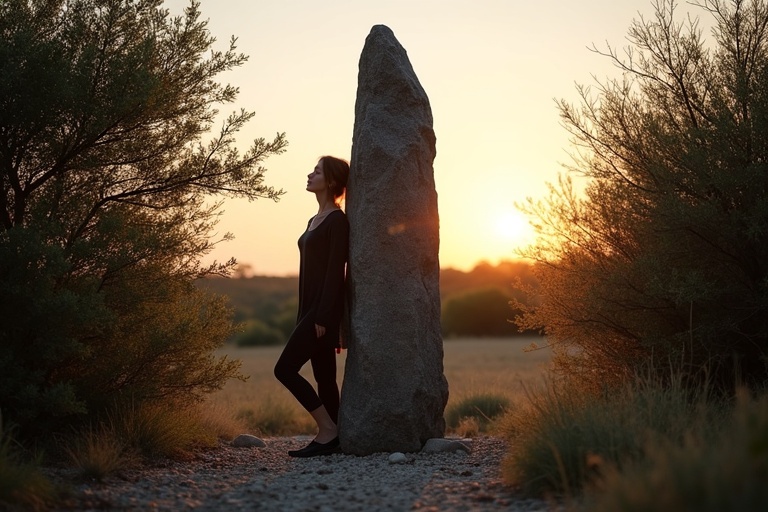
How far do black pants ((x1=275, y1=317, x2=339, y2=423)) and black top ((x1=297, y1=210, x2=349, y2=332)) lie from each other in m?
0.14

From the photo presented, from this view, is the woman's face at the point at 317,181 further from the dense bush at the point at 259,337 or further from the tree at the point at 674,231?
the dense bush at the point at 259,337

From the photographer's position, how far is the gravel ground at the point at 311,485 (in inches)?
222

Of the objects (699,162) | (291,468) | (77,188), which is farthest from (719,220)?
(77,188)

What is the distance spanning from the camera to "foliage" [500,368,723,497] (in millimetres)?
5680

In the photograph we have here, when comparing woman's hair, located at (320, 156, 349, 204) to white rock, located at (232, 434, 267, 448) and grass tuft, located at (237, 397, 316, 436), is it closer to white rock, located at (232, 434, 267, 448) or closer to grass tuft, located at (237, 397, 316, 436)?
white rock, located at (232, 434, 267, 448)

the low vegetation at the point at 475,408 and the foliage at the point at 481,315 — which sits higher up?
the foliage at the point at 481,315

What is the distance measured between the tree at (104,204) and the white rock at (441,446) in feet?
8.21

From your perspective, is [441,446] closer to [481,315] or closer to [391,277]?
[391,277]

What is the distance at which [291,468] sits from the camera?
7.71 metres

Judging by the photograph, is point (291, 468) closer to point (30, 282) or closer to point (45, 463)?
point (45, 463)

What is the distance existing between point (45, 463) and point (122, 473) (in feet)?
3.11

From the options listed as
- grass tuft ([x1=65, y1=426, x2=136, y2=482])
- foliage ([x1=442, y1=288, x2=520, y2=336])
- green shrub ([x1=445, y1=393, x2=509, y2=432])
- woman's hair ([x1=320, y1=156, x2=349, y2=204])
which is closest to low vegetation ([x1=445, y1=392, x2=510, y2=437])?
green shrub ([x1=445, y1=393, x2=509, y2=432])

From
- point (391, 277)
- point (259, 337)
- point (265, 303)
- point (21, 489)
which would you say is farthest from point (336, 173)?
point (265, 303)

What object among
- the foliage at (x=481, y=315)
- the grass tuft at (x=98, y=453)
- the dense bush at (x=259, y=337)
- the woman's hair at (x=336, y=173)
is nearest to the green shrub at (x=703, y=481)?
the grass tuft at (x=98, y=453)
